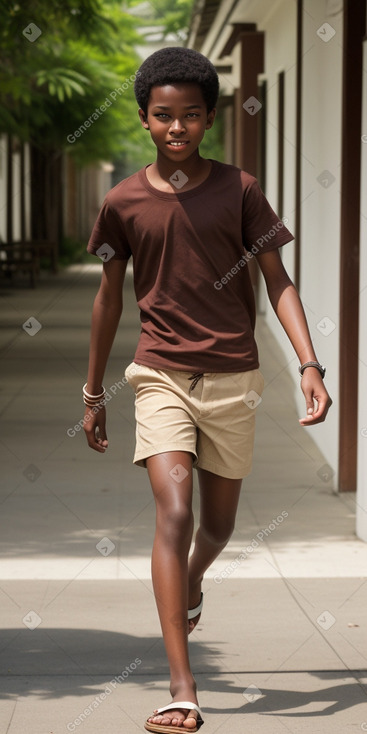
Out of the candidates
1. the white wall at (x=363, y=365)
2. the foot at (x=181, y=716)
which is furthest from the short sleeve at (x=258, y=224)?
the white wall at (x=363, y=365)

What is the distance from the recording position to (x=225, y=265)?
4043 millimetres

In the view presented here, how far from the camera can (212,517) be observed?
14.1 feet

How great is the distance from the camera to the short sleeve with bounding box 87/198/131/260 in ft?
13.5

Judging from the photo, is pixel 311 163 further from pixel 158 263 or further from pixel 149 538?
pixel 158 263

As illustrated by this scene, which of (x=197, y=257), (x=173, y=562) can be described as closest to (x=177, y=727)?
(x=173, y=562)

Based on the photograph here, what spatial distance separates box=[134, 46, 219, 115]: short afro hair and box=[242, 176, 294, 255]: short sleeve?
0.97 ft

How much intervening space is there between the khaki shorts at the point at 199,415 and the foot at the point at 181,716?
0.68m

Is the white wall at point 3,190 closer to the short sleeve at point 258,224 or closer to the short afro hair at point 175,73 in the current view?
the short afro hair at point 175,73

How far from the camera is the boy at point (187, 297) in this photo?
157 inches

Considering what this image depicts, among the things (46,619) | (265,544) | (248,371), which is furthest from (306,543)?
(248,371)

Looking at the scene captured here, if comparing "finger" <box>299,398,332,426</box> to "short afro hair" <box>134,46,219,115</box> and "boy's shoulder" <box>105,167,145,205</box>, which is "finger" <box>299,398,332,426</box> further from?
"short afro hair" <box>134,46,219,115</box>

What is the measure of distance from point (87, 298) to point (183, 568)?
62.2 ft

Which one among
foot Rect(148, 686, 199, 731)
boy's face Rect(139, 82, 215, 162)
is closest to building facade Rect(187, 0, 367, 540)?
boy's face Rect(139, 82, 215, 162)

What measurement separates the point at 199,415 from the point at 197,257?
1.54ft
